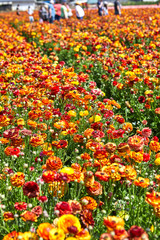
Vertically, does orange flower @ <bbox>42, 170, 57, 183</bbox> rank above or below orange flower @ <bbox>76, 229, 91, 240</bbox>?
above

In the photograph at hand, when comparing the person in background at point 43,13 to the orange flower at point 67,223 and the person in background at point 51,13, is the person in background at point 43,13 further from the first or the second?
the orange flower at point 67,223

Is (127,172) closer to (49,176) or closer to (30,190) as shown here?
(49,176)

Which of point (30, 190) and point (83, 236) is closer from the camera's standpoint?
point (83, 236)

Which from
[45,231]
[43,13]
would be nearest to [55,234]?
[45,231]

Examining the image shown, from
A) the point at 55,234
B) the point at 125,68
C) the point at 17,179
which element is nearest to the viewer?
the point at 55,234

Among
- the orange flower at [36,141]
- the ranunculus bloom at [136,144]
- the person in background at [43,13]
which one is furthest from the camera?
the person in background at [43,13]

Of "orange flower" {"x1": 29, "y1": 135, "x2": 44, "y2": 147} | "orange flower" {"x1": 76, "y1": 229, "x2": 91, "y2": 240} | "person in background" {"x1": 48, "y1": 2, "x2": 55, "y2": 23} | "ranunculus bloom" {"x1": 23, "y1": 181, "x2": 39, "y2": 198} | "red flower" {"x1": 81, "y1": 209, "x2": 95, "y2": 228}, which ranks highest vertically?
"person in background" {"x1": 48, "y1": 2, "x2": 55, "y2": 23}

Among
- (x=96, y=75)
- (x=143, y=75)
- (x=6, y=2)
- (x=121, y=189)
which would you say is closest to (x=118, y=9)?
(x=96, y=75)

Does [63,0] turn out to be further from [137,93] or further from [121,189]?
[121,189]

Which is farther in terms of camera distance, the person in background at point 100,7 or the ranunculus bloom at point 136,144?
the person in background at point 100,7

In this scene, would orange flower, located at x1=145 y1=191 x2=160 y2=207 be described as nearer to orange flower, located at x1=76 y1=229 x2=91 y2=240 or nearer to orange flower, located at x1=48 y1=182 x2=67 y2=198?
orange flower, located at x1=76 y1=229 x2=91 y2=240

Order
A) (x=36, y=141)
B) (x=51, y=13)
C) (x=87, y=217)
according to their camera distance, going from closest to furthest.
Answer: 1. (x=87, y=217)
2. (x=36, y=141)
3. (x=51, y=13)

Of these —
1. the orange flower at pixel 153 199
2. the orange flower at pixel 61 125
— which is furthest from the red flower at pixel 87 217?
the orange flower at pixel 61 125

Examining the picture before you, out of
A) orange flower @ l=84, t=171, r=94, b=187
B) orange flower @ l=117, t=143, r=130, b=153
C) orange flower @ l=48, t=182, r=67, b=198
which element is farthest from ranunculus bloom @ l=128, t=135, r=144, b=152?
orange flower @ l=48, t=182, r=67, b=198
